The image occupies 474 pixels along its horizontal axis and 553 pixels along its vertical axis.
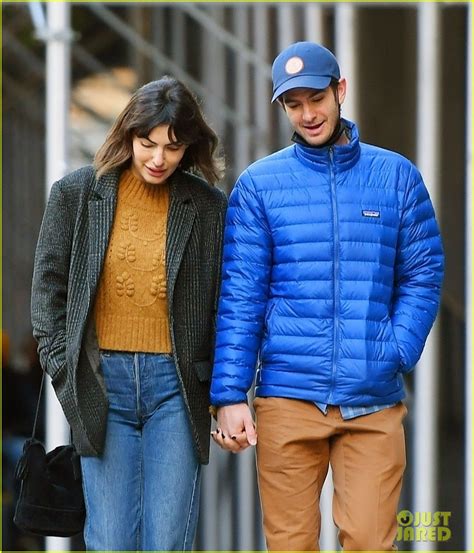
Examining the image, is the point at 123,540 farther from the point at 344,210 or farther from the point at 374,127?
the point at 374,127

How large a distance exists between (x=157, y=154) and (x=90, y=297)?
0.39 m

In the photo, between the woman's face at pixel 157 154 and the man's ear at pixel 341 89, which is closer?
the woman's face at pixel 157 154

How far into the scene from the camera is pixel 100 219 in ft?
11.8

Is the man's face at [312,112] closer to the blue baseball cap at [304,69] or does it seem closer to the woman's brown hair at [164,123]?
the blue baseball cap at [304,69]

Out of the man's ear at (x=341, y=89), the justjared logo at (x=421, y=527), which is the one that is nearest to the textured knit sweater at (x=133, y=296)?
the man's ear at (x=341, y=89)

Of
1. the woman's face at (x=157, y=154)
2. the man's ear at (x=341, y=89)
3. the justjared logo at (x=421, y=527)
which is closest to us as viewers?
the woman's face at (x=157, y=154)

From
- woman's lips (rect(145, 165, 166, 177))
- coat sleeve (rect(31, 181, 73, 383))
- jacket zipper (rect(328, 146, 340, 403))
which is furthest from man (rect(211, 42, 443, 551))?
coat sleeve (rect(31, 181, 73, 383))

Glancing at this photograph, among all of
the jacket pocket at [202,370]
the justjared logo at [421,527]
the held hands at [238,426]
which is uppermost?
the jacket pocket at [202,370]

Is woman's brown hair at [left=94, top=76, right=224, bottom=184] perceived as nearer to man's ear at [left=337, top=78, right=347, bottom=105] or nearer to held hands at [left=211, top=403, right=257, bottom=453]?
man's ear at [left=337, top=78, right=347, bottom=105]

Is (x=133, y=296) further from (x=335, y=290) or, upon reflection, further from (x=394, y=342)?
(x=394, y=342)

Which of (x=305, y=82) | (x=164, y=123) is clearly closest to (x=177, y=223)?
(x=164, y=123)

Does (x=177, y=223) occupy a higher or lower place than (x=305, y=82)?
lower

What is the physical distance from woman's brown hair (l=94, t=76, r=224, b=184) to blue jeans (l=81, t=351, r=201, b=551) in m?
0.51

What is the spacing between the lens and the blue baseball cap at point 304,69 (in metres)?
3.56
